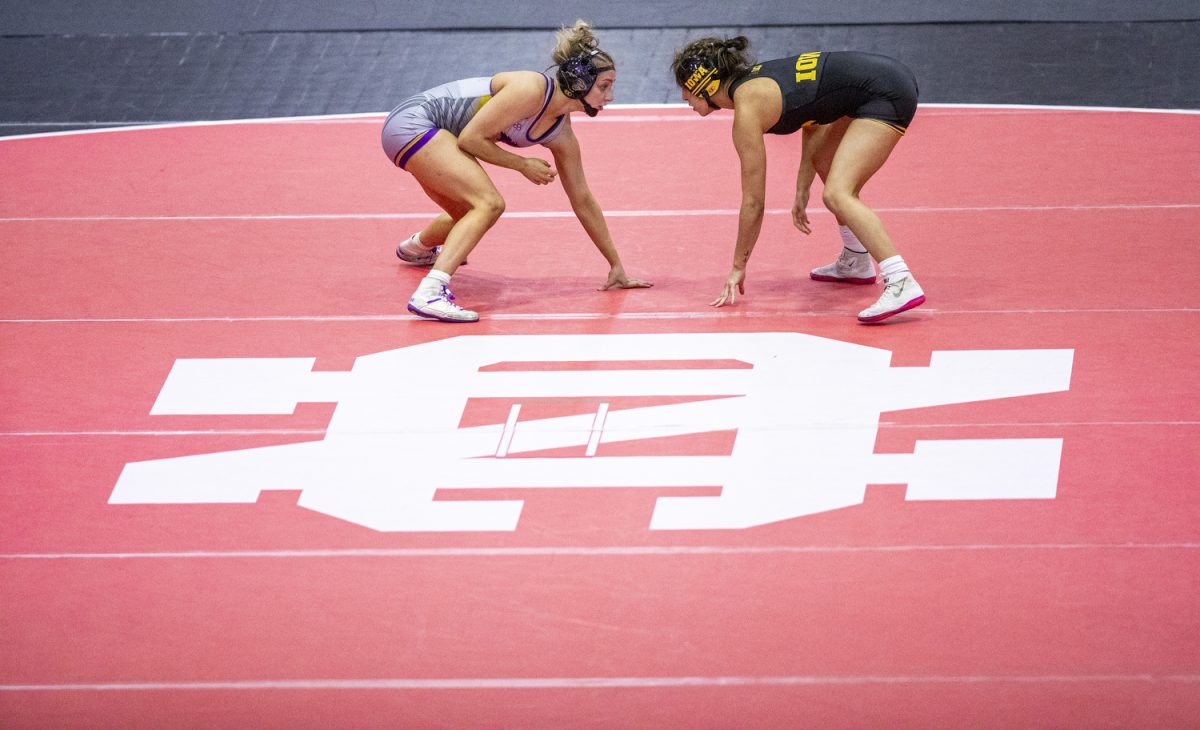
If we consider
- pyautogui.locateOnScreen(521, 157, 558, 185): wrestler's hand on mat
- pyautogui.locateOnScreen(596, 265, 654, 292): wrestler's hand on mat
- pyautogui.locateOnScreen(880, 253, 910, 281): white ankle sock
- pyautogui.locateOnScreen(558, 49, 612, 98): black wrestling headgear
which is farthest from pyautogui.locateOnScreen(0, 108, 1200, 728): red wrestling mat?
pyautogui.locateOnScreen(558, 49, 612, 98): black wrestling headgear

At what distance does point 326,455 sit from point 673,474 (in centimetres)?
116

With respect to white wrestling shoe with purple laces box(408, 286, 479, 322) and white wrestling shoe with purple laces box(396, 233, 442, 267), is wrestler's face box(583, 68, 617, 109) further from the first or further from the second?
white wrestling shoe with purple laces box(396, 233, 442, 267)

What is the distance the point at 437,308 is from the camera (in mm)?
5691

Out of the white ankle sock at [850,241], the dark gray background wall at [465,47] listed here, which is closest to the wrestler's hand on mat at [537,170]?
the white ankle sock at [850,241]

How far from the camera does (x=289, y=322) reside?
5.75 m

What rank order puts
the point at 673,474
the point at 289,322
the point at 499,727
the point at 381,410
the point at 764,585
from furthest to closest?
the point at 289,322
the point at 381,410
the point at 673,474
the point at 764,585
the point at 499,727

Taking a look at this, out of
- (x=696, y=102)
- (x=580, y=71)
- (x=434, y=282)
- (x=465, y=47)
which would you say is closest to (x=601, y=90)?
(x=580, y=71)

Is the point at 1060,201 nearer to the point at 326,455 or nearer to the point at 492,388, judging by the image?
the point at 492,388

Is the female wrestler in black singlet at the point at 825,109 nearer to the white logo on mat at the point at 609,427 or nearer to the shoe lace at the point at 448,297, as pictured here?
the white logo on mat at the point at 609,427

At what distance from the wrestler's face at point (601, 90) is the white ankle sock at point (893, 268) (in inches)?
50.6

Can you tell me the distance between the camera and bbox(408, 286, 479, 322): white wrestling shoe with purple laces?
569cm

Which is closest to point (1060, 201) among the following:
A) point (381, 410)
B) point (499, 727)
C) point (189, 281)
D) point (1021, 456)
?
point (1021, 456)

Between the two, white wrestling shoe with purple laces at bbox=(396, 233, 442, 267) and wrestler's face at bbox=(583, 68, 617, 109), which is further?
white wrestling shoe with purple laces at bbox=(396, 233, 442, 267)

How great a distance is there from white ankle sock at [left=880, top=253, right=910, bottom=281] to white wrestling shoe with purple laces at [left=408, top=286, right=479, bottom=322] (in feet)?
5.38
